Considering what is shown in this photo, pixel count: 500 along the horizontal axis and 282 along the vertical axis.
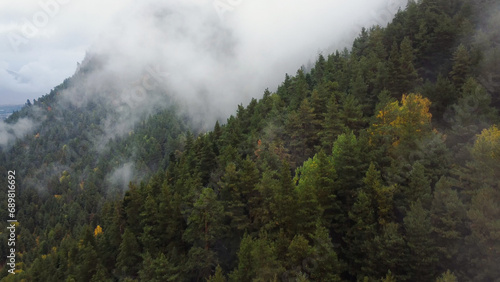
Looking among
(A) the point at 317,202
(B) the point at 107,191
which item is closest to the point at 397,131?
(A) the point at 317,202

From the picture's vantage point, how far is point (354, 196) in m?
28.6

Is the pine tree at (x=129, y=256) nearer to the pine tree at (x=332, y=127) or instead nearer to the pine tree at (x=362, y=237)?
the pine tree at (x=362, y=237)

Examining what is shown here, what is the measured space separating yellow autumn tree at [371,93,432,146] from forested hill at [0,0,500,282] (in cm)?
15

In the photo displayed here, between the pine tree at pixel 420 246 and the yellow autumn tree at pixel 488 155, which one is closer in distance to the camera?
the pine tree at pixel 420 246

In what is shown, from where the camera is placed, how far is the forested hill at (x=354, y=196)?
2219 centimetres

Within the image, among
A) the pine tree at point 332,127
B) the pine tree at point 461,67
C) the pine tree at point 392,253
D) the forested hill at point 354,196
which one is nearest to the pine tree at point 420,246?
the forested hill at point 354,196

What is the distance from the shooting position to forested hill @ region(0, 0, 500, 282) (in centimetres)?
2219

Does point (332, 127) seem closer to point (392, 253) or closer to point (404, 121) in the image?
point (404, 121)

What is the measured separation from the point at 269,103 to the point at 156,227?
120 feet

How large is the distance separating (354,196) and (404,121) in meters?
11.1

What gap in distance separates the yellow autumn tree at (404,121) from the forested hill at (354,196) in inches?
5.8

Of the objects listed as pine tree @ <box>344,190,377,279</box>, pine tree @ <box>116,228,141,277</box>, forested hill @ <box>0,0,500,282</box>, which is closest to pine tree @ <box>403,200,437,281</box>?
forested hill @ <box>0,0,500,282</box>

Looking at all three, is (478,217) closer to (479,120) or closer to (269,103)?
(479,120)

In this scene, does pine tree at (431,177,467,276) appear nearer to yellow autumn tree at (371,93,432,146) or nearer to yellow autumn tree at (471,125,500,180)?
yellow autumn tree at (471,125,500,180)
